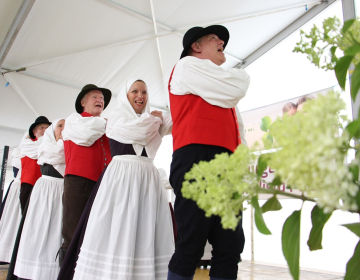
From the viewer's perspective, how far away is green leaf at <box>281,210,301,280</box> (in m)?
0.34

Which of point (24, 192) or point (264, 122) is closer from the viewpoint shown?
point (24, 192)

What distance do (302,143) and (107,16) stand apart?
5086 millimetres

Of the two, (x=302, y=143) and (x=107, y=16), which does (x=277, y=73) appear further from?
(x=302, y=143)

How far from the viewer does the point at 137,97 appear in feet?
6.94

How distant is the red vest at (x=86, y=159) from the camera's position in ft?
7.45

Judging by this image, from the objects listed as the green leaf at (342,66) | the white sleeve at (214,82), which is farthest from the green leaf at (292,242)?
the white sleeve at (214,82)

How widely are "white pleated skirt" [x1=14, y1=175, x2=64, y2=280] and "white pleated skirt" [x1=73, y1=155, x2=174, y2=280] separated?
3.29 feet

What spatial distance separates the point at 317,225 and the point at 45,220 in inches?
104

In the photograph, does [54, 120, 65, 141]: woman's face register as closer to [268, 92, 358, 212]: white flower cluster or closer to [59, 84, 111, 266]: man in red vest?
[59, 84, 111, 266]: man in red vest

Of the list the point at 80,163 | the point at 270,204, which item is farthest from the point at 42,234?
the point at 270,204

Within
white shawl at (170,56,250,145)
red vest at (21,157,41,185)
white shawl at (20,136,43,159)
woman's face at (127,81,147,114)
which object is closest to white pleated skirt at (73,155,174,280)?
woman's face at (127,81,147,114)

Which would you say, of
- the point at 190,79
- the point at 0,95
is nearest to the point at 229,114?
the point at 190,79

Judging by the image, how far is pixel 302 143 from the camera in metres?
0.26

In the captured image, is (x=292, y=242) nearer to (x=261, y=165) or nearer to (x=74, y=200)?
(x=261, y=165)
